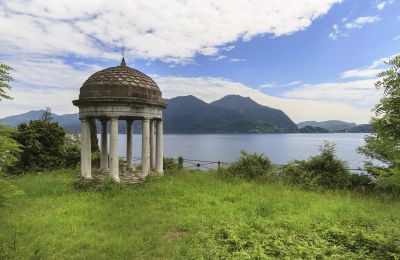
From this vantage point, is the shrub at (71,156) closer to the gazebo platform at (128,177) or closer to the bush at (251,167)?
the gazebo platform at (128,177)

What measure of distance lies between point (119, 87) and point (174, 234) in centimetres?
971

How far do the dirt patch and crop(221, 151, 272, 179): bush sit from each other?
9.61m

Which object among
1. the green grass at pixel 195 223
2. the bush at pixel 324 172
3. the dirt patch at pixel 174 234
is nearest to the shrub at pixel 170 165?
the green grass at pixel 195 223

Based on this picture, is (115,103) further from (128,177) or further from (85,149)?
(128,177)

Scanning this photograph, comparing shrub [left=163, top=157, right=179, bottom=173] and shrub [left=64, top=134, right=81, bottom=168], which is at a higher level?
shrub [left=64, top=134, right=81, bottom=168]

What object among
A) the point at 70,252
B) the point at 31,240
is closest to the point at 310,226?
the point at 70,252

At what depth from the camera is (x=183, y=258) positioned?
729cm

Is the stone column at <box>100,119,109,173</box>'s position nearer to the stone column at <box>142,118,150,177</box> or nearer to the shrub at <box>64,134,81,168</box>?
the shrub at <box>64,134,81,168</box>

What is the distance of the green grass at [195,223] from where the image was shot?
7547mm

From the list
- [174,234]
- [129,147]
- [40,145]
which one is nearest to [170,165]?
[129,147]

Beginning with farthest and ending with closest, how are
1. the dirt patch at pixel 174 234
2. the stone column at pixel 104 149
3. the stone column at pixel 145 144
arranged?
the stone column at pixel 104 149 < the stone column at pixel 145 144 < the dirt patch at pixel 174 234

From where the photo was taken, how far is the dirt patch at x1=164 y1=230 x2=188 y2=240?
910 centimetres

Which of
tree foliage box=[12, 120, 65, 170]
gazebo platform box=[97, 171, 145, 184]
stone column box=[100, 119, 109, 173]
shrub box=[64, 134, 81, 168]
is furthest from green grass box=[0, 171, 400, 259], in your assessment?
shrub box=[64, 134, 81, 168]

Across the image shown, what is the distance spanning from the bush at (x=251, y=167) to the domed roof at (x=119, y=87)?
6.31m
